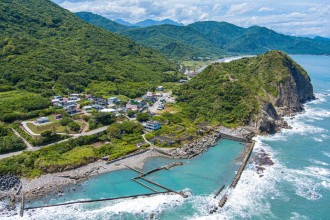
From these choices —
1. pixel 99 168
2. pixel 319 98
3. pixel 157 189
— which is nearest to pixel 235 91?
pixel 157 189

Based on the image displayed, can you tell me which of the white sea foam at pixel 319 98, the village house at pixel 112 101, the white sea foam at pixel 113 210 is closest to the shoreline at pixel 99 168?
the white sea foam at pixel 113 210

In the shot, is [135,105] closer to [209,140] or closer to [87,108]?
[87,108]

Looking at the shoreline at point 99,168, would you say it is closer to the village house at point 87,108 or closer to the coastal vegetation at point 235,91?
the coastal vegetation at point 235,91

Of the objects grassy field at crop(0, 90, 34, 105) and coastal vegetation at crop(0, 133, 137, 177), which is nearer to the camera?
coastal vegetation at crop(0, 133, 137, 177)

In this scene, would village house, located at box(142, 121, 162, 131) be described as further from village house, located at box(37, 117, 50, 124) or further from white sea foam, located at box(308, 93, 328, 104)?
white sea foam, located at box(308, 93, 328, 104)

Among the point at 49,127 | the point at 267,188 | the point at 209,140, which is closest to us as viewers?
the point at 267,188

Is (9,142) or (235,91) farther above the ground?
(235,91)

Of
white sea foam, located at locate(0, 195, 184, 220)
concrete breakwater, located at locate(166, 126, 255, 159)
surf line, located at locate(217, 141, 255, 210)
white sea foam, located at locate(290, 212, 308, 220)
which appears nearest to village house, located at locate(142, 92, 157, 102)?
concrete breakwater, located at locate(166, 126, 255, 159)
